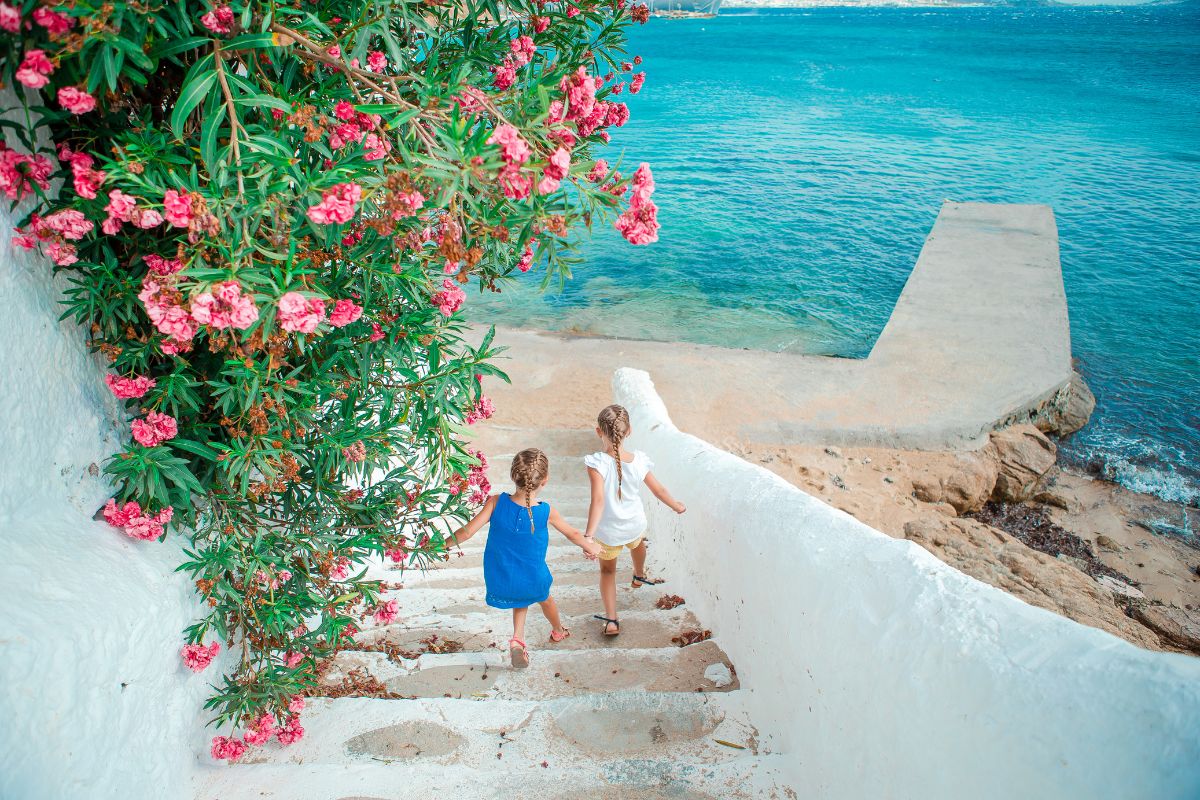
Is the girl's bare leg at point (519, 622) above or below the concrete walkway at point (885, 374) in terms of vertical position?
above

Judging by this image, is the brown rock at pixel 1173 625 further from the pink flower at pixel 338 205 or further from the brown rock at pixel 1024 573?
the pink flower at pixel 338 205

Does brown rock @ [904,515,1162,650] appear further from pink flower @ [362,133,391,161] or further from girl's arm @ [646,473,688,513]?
pink flower @ [362,133,391,161]

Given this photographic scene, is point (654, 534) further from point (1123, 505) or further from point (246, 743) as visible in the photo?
point (1123, 505)

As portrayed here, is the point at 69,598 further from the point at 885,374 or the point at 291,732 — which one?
the point at 885,374

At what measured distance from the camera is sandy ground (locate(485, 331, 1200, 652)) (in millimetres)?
5926

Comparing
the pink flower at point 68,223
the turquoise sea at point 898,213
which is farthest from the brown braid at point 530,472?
the turquoise sea at point 898,213

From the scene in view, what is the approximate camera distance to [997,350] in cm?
1051

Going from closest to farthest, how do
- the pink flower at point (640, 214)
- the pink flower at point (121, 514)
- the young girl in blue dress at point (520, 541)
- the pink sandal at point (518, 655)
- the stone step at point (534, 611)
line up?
1. the pink flower at point (640, 214)
2. the pink flower at point (121, 514)
3. the young girl in blue dress at point (520, 541)
4. the pink sandal at point (518, 655)
5. the stone step at point (534, 611)

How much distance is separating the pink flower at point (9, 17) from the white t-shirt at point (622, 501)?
3.29m

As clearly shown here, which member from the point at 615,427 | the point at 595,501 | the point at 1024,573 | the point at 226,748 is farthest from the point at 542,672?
the point at 1024,573

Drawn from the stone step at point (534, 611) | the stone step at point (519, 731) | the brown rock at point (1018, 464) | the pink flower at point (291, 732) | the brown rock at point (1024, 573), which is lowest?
the brown rock at point (1018, 464)

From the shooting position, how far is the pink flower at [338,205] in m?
2.51

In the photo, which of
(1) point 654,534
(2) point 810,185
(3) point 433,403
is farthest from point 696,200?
(3) point 433,403

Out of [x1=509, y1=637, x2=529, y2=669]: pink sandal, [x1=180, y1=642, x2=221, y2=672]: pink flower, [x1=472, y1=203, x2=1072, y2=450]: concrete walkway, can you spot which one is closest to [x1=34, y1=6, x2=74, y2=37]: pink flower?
[x1=180, y1=642, x2=221, y2=672]: pink flower
